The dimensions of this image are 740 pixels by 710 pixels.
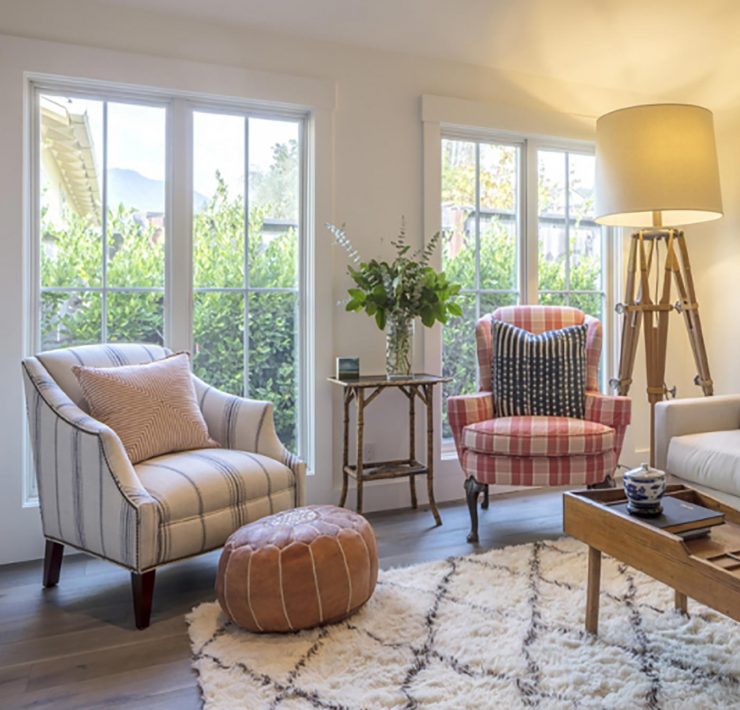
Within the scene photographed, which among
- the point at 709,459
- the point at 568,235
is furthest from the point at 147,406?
the point at 568,235

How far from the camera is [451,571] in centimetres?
231

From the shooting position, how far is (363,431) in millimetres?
3006

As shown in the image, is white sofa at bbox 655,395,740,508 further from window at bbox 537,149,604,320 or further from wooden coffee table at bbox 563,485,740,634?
window at bbox 537,149,604,320

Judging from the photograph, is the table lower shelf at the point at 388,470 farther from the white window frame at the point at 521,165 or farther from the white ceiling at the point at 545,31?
the white ceiling at the point at 545,31

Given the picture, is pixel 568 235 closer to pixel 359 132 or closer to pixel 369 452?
pixel 359 132

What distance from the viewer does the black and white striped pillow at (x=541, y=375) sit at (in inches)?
115

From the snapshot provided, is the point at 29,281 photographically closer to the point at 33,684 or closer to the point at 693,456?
the point at 33,684

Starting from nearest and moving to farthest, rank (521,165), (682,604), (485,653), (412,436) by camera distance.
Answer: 1. (485,653)
2. (682,604)
3. (412,436)
4. (521,165)

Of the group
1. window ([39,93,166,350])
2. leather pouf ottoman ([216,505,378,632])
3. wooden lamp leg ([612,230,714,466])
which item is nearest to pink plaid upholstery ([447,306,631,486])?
wooden lamp leg ([612,230,714,466])

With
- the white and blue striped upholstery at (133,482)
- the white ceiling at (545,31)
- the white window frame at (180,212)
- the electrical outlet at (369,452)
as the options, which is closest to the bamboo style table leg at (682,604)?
the white and blue striped upholstery at (133,482)

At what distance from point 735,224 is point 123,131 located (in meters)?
3.49

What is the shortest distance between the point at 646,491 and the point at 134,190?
2.45 meters

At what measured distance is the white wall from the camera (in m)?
2.53

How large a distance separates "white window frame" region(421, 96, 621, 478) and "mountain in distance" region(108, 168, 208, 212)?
1.35 metres
